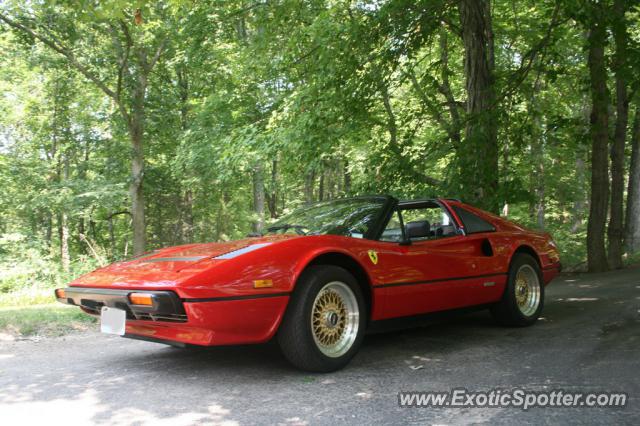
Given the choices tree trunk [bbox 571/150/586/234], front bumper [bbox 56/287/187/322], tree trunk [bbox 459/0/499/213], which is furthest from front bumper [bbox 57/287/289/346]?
tree trunk [bbox 571/150/586/234]

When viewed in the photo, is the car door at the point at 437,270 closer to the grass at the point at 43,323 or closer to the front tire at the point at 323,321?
the front tire at the point at 323,321

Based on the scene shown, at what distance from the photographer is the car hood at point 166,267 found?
3.19 m

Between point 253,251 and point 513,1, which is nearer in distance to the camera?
point 253,251

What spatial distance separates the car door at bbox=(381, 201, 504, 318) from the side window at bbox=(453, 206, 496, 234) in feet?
0.27

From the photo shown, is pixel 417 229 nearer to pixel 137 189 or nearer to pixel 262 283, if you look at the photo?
pixel 262 283

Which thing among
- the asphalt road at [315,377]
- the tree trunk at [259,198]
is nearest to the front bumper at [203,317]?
the asphalt road at [315,377]

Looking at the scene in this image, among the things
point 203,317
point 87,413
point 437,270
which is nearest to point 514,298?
point 437,270

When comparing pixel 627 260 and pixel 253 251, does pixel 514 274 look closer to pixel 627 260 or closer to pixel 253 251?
pixel 253 251

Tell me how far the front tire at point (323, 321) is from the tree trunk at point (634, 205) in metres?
15.9

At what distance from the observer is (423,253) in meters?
4.29

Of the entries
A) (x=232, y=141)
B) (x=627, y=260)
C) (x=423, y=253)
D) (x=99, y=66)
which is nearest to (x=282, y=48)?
(x=232, y=141)

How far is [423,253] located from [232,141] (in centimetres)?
823

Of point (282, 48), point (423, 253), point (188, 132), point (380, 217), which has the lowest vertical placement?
point (423, 253)

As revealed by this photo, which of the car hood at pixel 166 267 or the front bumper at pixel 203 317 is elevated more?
the car hood at pixel 166 267
